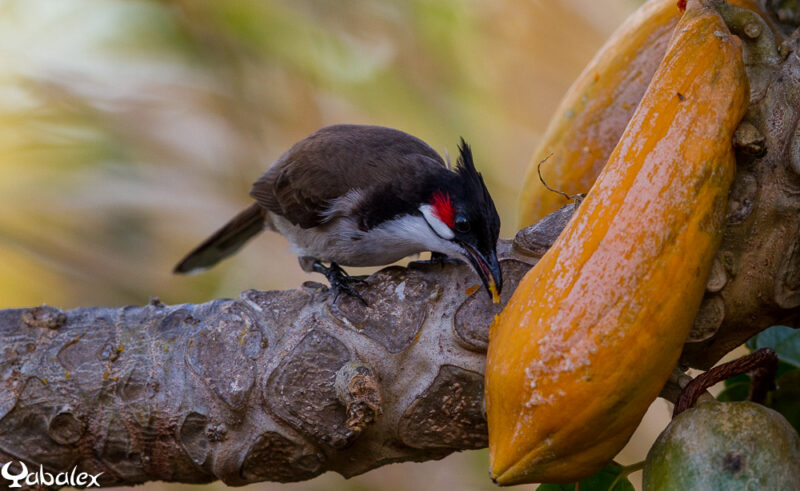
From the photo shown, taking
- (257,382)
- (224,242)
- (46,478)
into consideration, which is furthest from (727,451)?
(224,242)

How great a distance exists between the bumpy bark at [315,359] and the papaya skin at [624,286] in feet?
0.47

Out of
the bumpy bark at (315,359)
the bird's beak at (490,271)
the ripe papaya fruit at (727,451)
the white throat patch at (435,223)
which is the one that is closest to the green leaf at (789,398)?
the bumpy bark at (315,359)

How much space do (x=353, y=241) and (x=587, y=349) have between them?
4.67 ft

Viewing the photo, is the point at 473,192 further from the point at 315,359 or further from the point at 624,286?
the point at 624,286

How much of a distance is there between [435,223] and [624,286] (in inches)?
42.5

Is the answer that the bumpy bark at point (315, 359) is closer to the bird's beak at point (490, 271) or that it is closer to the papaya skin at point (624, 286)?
the bird's beak at point (490, 271)

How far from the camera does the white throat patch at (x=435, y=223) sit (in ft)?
6.82

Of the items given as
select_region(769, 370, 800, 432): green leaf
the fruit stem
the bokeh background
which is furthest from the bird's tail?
the fruit stem

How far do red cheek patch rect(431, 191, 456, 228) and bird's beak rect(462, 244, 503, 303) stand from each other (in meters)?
0.40

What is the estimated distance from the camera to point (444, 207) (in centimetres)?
218

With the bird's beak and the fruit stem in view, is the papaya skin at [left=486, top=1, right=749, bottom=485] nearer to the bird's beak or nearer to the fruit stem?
the fruit stem

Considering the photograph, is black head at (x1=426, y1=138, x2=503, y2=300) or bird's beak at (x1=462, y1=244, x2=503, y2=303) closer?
bird's beak at (x1=462, y1=244, x2=503, y2=303)

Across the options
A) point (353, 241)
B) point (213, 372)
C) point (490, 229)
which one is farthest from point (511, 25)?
point (213, 372)

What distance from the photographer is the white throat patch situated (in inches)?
81.8
